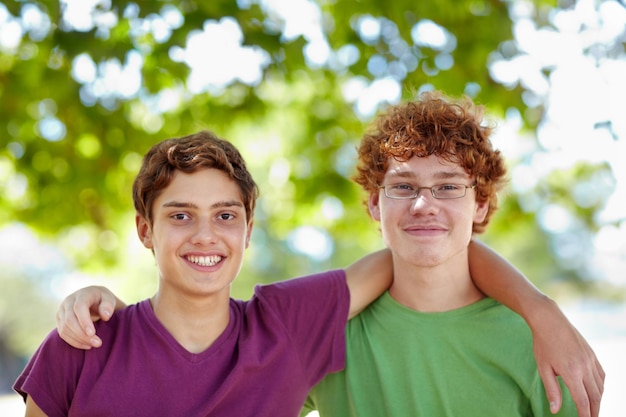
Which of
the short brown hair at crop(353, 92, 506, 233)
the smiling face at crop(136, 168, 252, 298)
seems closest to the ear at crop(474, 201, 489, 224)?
the short brown hair at crop(353, 92, 506, 233)

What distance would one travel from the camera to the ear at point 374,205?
3141mm

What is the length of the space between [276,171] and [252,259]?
68.7ft

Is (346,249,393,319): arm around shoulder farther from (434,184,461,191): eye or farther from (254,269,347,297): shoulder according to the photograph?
(434,184,461,191): eye

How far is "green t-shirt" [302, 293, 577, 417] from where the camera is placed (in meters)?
2.86

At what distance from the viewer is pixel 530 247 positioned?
35188mm

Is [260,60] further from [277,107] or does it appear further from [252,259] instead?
[252,259]

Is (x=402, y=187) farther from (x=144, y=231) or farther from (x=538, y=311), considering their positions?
(x=144, y=231)

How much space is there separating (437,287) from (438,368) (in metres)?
0.31

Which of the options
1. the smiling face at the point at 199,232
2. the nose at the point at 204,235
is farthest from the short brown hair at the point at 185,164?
the nose at the point at 204,235

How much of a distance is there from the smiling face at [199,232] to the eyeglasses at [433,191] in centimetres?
58

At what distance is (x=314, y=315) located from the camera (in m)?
2.94

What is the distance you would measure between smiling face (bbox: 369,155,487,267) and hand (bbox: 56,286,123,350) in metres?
1.05

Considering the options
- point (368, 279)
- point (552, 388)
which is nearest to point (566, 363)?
point (552, 388)

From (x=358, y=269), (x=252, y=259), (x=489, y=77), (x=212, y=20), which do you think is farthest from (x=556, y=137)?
(x=252, y=259)
